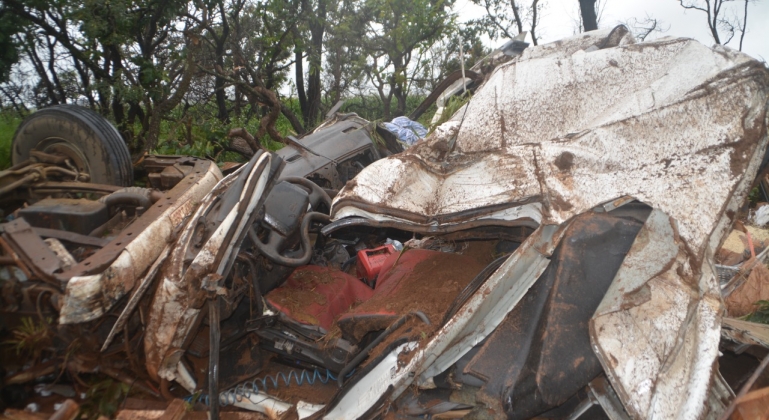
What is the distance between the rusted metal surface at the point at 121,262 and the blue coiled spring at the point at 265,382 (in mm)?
791

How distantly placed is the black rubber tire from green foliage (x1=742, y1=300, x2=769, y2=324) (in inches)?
168

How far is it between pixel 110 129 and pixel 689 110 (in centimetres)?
356

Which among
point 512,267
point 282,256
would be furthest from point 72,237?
point 512,267

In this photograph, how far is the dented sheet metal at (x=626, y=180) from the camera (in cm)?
179

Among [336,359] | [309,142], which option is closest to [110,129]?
[309,142]

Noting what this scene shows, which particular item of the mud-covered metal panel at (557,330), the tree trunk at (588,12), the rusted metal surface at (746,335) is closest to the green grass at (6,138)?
the mud-covered metal panel at (557,330)

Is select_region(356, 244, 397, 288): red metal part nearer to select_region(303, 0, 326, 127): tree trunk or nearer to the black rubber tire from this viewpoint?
the black rubber tire

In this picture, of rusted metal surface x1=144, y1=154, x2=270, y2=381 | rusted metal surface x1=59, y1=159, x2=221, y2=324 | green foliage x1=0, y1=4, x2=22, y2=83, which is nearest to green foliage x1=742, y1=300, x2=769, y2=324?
rusted metal surface x1=144, y1=154, x2=270, y2=381

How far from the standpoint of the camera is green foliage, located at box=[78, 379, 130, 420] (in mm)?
2627

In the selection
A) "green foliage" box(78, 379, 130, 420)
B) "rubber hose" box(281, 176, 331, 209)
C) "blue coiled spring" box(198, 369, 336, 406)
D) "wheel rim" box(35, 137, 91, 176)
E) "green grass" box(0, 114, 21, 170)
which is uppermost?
"green grass" box(0, 114, 21, 170)

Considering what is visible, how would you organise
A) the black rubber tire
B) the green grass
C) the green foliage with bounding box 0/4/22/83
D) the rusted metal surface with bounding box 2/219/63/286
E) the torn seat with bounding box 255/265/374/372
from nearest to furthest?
the rusted metal surface with bounding box 2/219/63/286
the torn seat with bounding box 255/265/374/372
the black rubber tire
the green grass
the green foliage with bounding box 0/4/22/83

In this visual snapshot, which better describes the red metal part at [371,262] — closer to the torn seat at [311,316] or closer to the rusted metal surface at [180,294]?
the torn seat at [311,316]

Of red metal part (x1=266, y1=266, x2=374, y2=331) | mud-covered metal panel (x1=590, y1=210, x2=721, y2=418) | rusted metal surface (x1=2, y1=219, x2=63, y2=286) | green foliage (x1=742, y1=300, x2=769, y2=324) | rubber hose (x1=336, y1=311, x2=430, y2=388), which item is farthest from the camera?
green foliage (x1=742, y1=300, x2=769, y2=324)

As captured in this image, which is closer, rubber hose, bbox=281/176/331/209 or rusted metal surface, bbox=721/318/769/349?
rusted metal surface, bbox=721/318/769/349
